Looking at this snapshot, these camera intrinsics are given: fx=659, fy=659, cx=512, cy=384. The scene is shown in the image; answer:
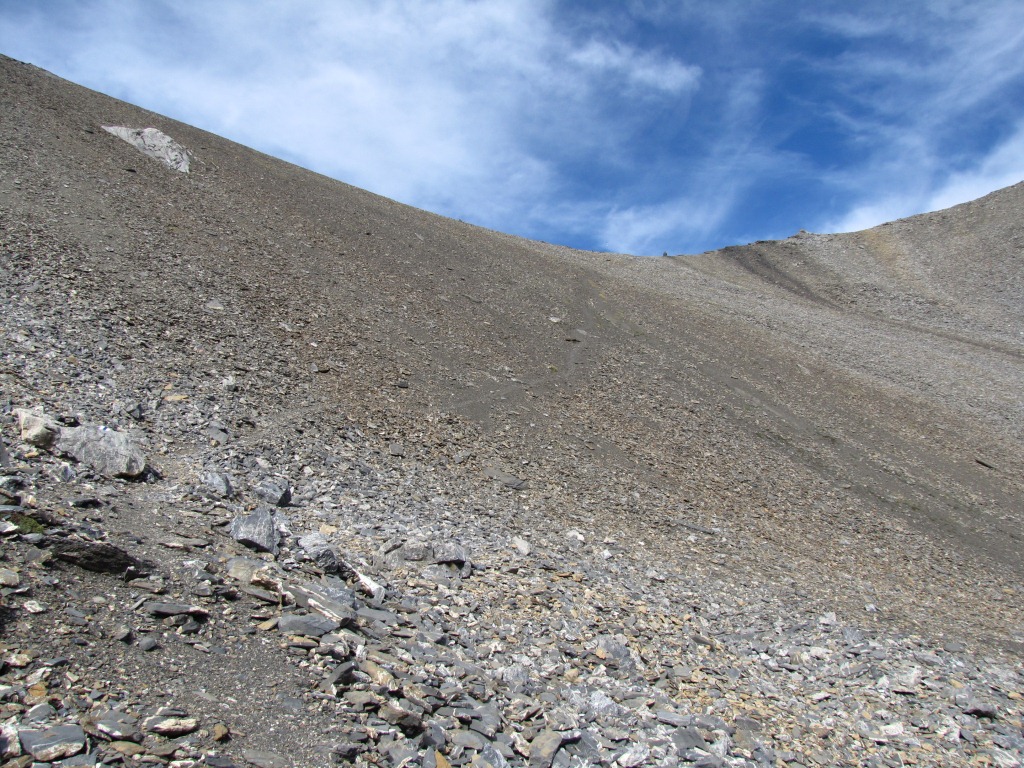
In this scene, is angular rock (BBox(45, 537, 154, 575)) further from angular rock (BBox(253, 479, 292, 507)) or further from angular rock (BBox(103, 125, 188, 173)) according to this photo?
angular rock (BBox(103, 125, 188, 173))

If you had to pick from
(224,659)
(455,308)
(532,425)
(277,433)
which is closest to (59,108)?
(455,308)

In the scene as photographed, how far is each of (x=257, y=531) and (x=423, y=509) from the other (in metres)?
2.46

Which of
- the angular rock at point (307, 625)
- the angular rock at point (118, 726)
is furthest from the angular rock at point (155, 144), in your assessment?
the angular rock at point (118, 726)

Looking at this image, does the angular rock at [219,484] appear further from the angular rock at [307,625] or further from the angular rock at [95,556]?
the angular rock at [307,625]

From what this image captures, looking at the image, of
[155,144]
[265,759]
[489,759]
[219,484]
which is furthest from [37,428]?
[155,144]

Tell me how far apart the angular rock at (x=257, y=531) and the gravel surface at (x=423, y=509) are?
34mm

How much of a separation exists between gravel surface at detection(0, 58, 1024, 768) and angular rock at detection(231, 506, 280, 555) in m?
0.03

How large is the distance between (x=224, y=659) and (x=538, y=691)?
8.63 feet

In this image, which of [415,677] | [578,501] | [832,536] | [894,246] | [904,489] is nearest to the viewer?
[415,677]

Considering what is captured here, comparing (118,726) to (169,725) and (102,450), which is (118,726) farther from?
(102,450)

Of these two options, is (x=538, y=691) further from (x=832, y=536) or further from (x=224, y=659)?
(x=832, y=536)

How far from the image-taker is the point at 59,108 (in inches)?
727

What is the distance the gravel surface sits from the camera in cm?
473

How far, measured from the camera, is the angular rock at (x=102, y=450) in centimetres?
697
